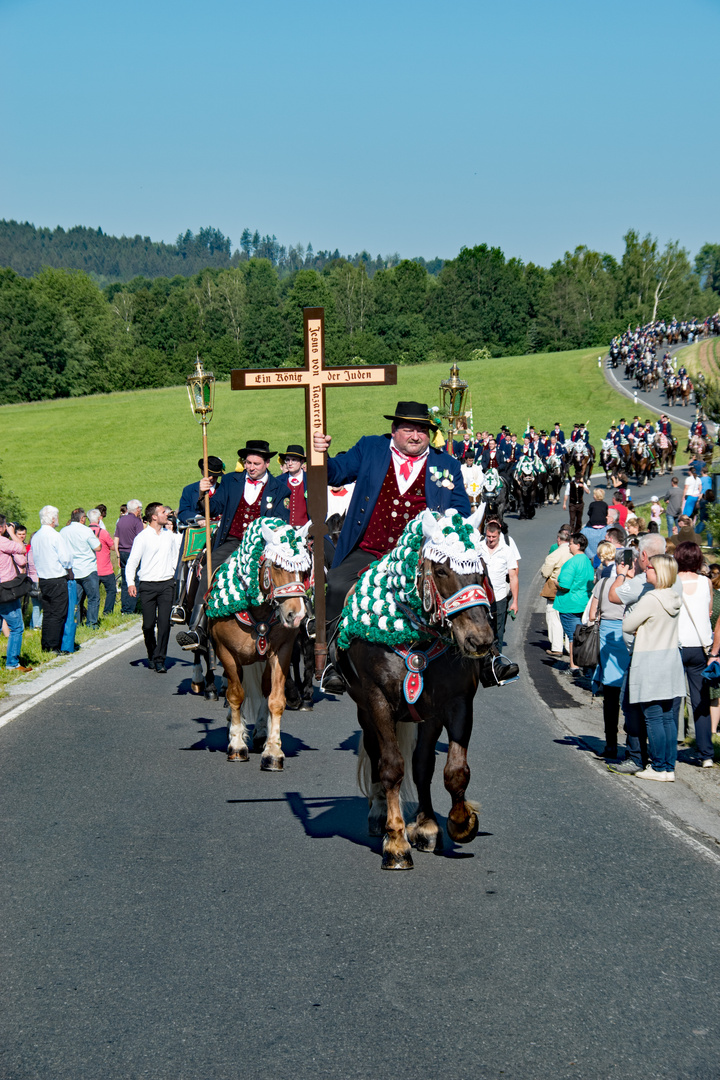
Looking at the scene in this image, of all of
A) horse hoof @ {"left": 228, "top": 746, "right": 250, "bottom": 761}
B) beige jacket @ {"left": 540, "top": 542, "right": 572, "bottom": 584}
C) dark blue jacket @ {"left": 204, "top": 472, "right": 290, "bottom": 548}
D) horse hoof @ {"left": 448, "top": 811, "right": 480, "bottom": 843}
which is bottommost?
horse hoof @ {"left": 228, "top": 746, "right": 250, "bottom": 761}

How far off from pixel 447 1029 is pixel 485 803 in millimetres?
3501

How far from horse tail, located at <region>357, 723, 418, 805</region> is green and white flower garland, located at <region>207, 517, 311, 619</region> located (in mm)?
1913

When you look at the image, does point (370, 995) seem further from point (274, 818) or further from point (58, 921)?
point (274, 818)

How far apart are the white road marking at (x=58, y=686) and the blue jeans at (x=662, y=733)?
19.6 feet

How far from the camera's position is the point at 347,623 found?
22.1ft

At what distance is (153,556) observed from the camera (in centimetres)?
1455

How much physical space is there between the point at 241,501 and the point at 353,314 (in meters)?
119

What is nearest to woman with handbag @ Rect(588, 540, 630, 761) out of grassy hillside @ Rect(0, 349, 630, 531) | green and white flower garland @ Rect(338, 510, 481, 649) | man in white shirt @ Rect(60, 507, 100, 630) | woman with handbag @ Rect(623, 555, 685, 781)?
woman with handbag @ Rect(623, 555, 685, 781)

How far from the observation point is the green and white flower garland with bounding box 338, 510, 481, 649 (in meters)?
5.96

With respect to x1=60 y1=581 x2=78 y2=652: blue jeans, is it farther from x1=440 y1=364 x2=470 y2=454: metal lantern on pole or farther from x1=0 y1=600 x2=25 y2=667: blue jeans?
x1=440 y1=364 x2=470 y2=454: metal lantern on pole

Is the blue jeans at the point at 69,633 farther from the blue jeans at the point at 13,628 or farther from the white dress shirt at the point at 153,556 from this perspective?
the blue jeans at the point at 13,628

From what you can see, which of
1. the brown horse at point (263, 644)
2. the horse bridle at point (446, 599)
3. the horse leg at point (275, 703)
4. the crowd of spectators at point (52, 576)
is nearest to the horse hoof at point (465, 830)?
the horse bridle at point (446, 599)

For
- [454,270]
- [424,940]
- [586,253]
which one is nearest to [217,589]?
[424,940]

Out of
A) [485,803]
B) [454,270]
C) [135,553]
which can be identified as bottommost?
[485,803]
